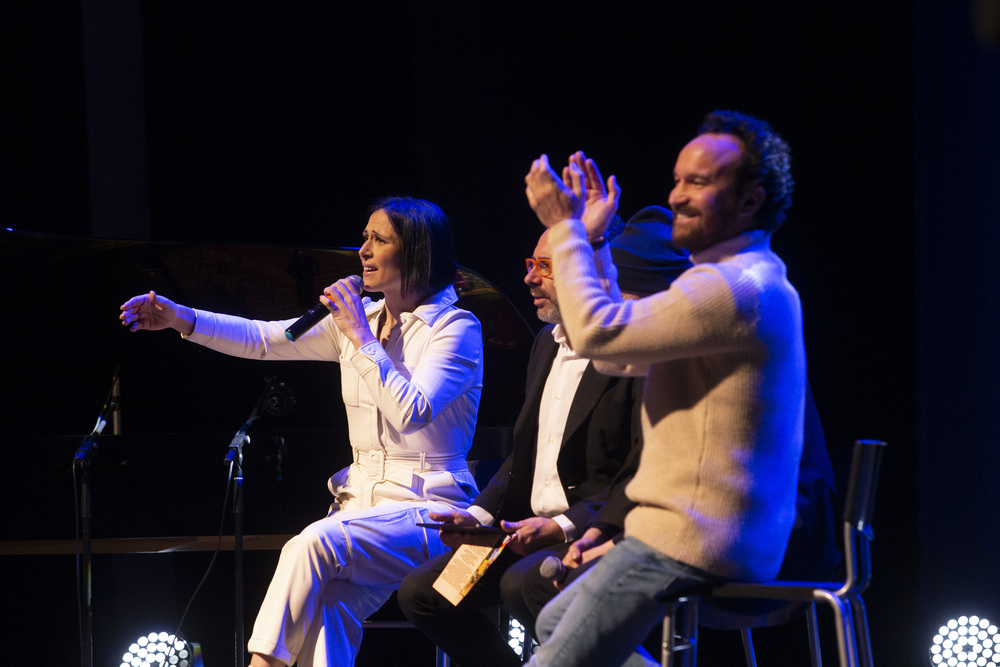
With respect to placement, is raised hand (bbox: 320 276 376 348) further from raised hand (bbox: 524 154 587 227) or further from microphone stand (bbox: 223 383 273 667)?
raised hand (bbox: 524 154 587 227)

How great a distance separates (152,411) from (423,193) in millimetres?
1340

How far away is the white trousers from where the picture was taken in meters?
2.32

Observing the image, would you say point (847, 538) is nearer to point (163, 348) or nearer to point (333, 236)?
point (163, 348)

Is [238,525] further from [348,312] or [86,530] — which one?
[348,312]

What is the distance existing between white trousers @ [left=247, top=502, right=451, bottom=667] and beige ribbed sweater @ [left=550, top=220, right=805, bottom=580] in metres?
1.01

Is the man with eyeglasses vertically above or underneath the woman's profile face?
underneath

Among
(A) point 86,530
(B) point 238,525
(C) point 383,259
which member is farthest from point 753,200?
(A) point 86,530

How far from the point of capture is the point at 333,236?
4.10 m

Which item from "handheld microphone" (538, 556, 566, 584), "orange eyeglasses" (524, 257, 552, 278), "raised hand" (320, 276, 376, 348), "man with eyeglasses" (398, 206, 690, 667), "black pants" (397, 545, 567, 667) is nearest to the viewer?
"handheld microphone" (538, 556, 566, 584)

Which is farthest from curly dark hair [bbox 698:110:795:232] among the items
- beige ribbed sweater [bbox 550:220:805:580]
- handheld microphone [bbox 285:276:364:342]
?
handheld microphone [bbox 285:276:364:342]

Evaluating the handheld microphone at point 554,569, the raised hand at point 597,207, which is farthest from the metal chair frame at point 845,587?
the raised hand at point 597,207

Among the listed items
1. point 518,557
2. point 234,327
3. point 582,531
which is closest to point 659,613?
point 582,531

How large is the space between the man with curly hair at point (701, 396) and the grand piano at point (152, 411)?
61.2 inches

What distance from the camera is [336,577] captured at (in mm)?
2434
